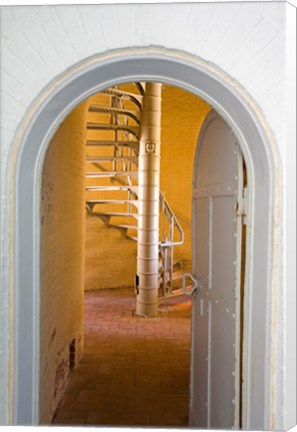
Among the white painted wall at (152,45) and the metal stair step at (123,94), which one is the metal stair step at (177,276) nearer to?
the metal stair step at (123,94)

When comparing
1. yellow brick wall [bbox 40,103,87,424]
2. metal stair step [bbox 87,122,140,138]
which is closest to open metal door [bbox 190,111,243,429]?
yellow brick wall [bbox 40,103,87,424]

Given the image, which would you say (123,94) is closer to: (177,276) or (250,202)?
(177,276)

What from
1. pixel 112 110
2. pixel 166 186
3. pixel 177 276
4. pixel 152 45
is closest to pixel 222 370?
pixel 152 45

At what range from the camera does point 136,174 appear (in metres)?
7.42

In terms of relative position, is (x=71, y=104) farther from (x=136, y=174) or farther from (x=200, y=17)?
(x=136, y=174)

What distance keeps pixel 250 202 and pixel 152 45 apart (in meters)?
0.87

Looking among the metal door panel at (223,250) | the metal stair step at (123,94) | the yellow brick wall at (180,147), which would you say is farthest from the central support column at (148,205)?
the metal door panel at (223,250)

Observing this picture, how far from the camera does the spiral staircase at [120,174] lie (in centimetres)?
733

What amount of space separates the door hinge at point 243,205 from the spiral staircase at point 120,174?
4788mm

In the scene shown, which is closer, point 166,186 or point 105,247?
point 105,247

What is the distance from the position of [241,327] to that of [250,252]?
0.57 meters

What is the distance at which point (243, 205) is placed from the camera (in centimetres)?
223

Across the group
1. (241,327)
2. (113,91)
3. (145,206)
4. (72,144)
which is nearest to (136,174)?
(145,206)

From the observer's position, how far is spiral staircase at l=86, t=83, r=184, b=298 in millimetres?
7328
